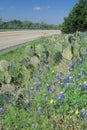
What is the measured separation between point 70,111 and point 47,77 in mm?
1825

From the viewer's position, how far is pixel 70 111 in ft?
15.7

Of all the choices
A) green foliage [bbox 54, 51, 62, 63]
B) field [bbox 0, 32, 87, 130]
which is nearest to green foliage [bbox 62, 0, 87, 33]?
green foliage [bbox 54, 51, 62, 63]

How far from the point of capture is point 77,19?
3328 centimetres

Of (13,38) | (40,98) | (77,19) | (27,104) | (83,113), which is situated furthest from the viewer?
(13,38)

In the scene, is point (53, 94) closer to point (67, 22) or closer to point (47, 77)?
point (47, 77)

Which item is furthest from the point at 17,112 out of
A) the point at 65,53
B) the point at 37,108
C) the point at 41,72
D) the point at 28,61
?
the point at 65,53

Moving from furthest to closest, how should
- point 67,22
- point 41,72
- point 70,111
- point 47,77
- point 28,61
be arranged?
1. point 67,22
2. point 28,61
3. point 41,72
4. point 47,77
5. point 70,111

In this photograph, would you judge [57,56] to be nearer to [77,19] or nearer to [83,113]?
[83,113]

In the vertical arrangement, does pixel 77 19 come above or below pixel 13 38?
above

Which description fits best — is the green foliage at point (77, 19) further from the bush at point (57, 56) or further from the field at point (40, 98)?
the field at point (40, 98)

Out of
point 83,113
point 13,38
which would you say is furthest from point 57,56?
point 13,38

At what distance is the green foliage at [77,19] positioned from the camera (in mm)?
33188

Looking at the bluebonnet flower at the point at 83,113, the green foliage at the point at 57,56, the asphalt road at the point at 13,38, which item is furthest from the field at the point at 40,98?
the asphalt road at the point at 13,38

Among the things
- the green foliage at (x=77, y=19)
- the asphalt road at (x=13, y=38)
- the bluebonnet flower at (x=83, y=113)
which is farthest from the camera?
the green foliage at (x=77, y=19)
